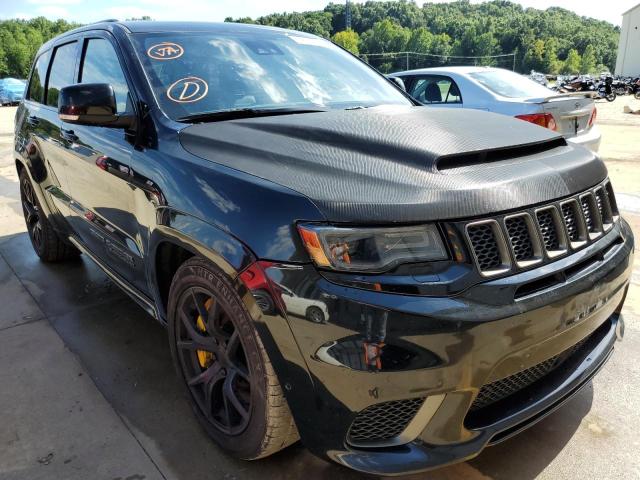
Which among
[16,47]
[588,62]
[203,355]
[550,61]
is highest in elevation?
[203,355]

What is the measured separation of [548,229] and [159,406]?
1.93 metres

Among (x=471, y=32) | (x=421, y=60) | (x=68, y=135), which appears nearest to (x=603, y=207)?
(x=68, y=135)

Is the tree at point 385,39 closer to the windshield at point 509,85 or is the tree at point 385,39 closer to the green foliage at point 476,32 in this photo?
the green foliage at point 476,32

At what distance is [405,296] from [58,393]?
2065mm

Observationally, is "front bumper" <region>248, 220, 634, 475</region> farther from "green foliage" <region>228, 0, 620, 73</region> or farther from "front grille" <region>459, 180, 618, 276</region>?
"green foliage" <region>228, 0, 620, 73</region>

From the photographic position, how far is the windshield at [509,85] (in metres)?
6.25

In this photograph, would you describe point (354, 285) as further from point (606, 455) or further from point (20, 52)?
point (20, 52)

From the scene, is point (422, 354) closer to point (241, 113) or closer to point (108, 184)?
point (241, 113)

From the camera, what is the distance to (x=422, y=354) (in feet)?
4.77

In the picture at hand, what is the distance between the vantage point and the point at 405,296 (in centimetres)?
146

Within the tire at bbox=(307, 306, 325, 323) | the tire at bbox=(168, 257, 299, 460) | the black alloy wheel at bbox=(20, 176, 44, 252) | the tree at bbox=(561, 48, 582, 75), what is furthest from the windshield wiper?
the tree at bbox=(561, 48, 582, 75)

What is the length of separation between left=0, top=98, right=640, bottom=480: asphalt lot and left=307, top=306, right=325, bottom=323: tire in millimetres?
856

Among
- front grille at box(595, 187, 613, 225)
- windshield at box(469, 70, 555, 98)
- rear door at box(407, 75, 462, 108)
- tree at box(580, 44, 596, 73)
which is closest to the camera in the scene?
front grille at box(595, 187, 613, 225)

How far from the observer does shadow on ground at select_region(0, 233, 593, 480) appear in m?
2.04
